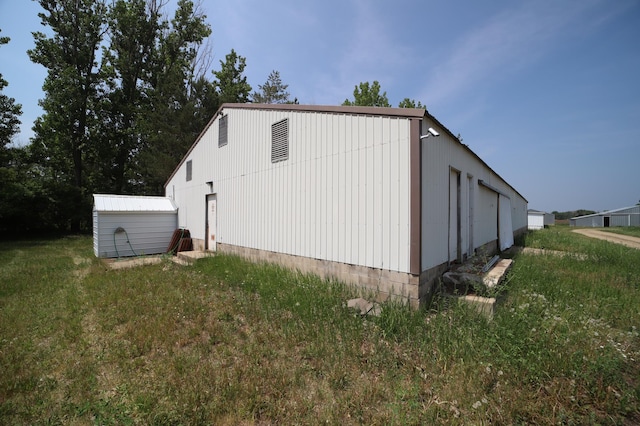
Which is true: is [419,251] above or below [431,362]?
above

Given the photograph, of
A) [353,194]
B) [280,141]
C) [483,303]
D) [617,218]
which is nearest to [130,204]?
[280,141]

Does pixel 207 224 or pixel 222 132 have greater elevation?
pixel 222 132

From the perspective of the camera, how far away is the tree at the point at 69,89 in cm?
2070

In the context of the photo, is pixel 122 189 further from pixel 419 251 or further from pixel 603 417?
pixel 603 417

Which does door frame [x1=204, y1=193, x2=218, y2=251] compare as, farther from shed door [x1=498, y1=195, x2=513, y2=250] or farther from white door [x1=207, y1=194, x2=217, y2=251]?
shed door [x1=498, y1=195, x2=513, y2=250]

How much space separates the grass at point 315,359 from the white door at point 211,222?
17.3ft

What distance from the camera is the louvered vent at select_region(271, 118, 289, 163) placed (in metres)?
7.30

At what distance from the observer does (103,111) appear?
2392 centimetres

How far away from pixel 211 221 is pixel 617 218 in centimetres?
4697

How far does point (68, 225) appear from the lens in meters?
22.7

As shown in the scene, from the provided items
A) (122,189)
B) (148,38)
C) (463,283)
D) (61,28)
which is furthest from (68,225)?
(463,283)

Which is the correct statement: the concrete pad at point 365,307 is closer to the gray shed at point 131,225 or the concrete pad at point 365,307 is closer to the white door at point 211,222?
the white door at point 211,222

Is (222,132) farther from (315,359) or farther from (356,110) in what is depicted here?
(315,359)

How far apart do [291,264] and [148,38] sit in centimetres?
2854
